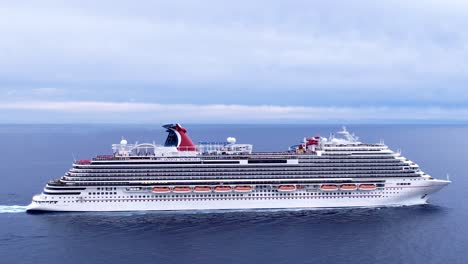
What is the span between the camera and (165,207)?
195 feet

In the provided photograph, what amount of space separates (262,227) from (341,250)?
1011cm

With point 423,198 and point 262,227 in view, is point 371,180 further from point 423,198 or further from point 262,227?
point 262,227

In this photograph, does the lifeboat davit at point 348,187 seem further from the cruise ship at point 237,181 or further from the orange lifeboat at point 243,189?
the orange lifeboat at point 243,189

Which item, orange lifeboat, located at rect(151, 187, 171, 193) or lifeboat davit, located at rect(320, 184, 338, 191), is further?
lifeboat davit, located at rect(320, 184, 338, 191)

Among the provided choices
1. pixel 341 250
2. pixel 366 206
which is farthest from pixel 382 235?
pixel 366 206

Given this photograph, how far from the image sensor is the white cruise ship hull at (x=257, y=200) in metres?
58.5

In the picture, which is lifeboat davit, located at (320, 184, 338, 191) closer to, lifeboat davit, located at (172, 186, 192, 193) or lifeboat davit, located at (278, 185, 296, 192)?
lifeboat davit, located at (278, 185, 296, 192)

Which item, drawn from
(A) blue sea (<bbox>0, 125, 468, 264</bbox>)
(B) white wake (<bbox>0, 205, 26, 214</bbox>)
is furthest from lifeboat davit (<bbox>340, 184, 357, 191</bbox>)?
(B) white wake (<bbox>0, 205, 26, 214</bbox>)

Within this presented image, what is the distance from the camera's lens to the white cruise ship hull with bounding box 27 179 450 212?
58469mm

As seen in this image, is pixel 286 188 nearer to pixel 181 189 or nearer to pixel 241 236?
pixel 241 236

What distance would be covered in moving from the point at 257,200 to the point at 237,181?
3.43m

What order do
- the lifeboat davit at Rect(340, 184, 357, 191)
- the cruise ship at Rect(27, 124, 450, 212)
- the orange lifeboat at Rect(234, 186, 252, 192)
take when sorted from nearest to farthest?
1. the cruise ship at Rect(27, 124, 450, 212)
2. the orange lifeboat at Rect(234, 186, 252, 192)
3. the lifeboat davit at Rect(340, 184, 357, 191)

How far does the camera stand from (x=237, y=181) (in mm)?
60219

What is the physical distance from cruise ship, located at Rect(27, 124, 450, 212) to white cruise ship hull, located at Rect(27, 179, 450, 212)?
4.4 inches
